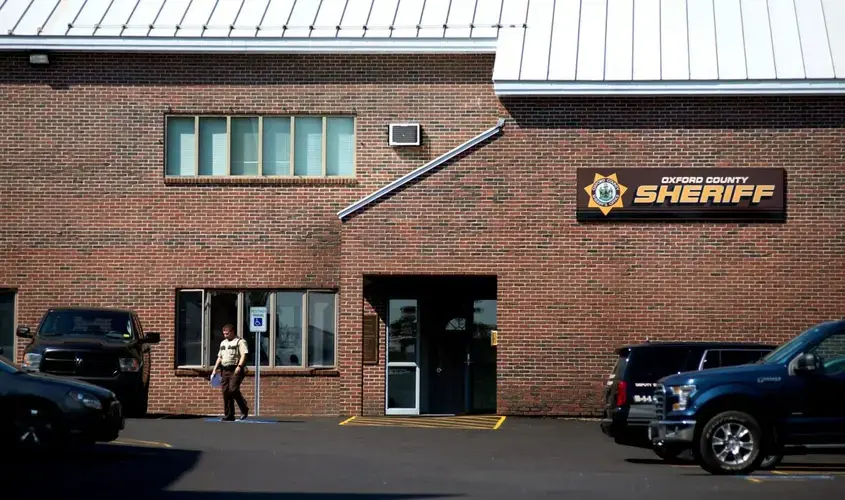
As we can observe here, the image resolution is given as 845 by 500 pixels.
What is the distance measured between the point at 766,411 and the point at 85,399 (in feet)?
26.1

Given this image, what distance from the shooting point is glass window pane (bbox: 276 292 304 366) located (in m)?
28.9

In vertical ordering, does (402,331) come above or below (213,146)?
below

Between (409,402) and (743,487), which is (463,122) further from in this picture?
(743,487)

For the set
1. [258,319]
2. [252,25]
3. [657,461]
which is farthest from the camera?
[252,25]

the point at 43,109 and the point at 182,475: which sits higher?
the point at 43,109

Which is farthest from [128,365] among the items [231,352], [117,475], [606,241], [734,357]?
[734,357]

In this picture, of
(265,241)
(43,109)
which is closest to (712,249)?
(265,241)

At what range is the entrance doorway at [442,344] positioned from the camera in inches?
1125

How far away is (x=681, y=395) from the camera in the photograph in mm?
16453

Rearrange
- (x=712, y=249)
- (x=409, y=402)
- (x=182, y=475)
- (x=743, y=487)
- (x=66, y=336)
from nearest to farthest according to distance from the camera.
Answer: (x=743, y=487) → (x=182, y=475) → (x=66, y=336) → (x=712, y=249) → (x=409, y=402)

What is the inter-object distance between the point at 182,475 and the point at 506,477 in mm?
3581

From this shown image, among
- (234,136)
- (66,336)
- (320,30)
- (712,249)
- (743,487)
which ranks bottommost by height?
(743,487)

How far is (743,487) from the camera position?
14.6 meters

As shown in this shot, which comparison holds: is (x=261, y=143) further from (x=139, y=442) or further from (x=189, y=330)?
(x=139, y=442)
